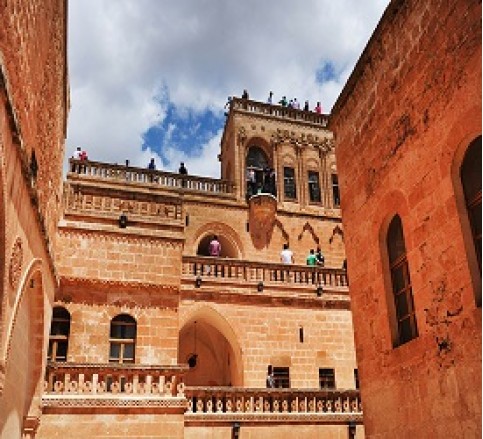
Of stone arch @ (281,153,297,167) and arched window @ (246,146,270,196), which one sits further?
stone arch @ (281,153,297,167)

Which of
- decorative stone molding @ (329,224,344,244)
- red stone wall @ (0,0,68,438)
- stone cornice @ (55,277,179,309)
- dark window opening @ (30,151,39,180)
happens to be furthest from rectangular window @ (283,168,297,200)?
dark window opening @ (30,151,39,180)

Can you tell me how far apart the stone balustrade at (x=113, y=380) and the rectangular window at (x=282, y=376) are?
4094 mm

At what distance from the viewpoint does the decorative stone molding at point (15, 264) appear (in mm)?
6598

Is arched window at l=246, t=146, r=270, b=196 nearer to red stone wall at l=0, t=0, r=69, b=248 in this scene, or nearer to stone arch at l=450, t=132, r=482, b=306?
red stone wall at l=0, t=0, r=69, b=248

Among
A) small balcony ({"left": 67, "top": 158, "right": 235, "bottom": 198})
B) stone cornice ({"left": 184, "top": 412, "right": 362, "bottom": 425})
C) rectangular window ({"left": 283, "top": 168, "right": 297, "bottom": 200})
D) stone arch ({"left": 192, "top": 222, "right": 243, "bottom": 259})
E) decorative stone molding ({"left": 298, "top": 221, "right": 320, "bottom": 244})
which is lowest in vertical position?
stone cornice ({"left": 184, "top": 412, "right": 362, "bottom": 425})

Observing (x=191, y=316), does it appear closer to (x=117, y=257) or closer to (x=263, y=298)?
(x=263, y=298)

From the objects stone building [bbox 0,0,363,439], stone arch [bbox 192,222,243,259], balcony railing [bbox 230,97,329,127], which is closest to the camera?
stone building [bbox 0,0,363,439]

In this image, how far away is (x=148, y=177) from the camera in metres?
20.5

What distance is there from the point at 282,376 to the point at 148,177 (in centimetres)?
980

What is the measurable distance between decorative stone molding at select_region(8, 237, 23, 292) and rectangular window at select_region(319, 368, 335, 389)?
10.0m

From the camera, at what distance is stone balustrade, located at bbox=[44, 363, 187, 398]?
1046cm

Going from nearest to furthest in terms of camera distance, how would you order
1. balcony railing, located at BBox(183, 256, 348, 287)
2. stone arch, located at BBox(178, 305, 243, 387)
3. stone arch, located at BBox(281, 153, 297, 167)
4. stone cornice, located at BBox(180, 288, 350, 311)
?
stone cornice, located at BBox(180, 288, 350, 311)
balcony railing, located at BBox(183, 256, 348, 287)
stone arch, located at BBox(178, 305, 243, 387)
stone arch, located at BBox(281, 153, 297, 167)

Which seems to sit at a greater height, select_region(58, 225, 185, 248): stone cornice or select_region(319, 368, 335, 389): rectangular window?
select_region(58, 225, 185, 248): stone cornice

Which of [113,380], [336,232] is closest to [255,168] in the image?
[336,232]
